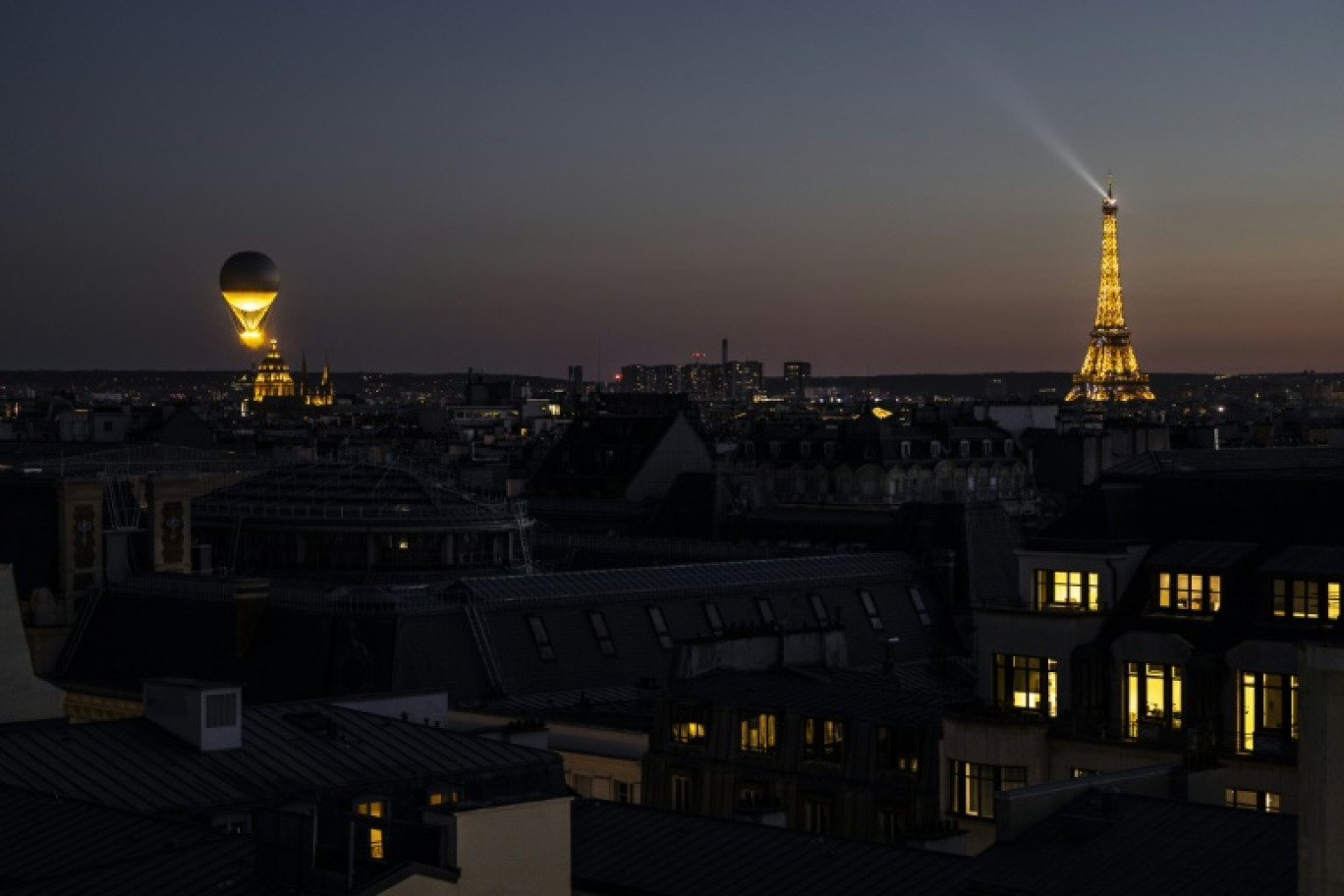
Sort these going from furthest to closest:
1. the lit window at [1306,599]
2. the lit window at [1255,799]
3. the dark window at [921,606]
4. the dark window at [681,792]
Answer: the dark window at [921,606], the dark window at [681,792], the lit window at [1306,599], the lit window at [1255,799]

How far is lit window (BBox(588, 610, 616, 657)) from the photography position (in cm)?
6619

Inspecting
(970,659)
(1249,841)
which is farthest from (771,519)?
(1249,841)

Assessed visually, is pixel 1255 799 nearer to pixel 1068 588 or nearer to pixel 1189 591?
pixel 1189 591

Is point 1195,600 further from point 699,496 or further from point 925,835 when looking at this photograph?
point 699,496

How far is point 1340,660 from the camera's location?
2458 cm

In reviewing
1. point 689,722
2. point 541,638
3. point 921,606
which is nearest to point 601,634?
point 541,638

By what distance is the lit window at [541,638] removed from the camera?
64625 millimetres

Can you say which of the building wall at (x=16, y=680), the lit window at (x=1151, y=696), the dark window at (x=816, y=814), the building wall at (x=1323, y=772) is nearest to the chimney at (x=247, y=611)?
the building wall at (x=16, y=680)

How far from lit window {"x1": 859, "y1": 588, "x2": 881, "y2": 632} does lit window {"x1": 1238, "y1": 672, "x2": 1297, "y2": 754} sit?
1182 inches

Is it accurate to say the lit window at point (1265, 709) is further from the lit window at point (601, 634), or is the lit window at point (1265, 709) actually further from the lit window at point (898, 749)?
the lit window at point (601, 634)

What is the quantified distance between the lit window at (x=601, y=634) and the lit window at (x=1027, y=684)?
62.0 ft

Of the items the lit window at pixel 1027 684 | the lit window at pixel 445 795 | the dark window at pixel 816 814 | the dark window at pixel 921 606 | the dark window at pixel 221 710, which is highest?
the dark window at pixel 221 710

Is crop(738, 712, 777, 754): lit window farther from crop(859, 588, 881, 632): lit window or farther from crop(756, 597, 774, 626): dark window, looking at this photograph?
crop(859, 588, 881, 632): lit window

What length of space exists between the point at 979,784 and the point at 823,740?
479 centimetres
